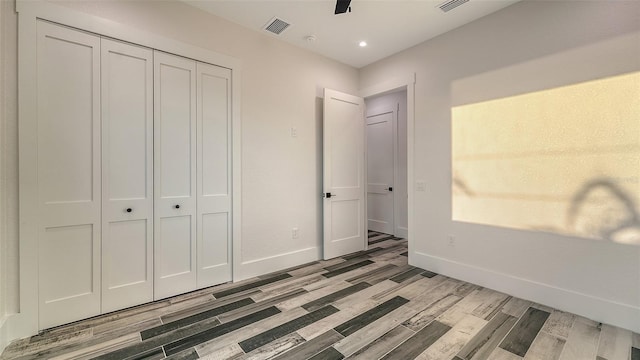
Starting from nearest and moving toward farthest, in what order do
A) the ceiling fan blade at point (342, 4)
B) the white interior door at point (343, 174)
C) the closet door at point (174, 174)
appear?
the ceiling fan blade at point (342, 4), the closet door at point (174, 174), the white interior door at point (343, 174)

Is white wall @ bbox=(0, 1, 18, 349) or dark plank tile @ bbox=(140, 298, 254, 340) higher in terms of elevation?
white wall @ bbox=(0, 1, 18, 349)

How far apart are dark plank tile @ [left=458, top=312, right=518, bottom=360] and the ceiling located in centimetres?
289

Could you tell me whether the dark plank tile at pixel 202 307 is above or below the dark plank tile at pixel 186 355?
above

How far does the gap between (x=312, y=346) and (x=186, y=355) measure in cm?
83

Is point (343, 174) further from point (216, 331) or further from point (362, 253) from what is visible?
point (216, 331)

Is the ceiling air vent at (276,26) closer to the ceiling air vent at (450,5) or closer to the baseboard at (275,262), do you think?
the ceiling air vent at (450,5)

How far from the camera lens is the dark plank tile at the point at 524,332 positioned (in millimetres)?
1803

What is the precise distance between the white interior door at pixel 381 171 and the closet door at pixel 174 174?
3594mm

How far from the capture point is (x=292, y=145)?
11.1 feet

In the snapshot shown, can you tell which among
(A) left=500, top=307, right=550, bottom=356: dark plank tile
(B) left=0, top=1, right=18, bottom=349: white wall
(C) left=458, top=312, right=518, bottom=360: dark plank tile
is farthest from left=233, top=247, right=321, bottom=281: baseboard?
(A) left=500, top=307, right=550, bottom=356: dark plank tile

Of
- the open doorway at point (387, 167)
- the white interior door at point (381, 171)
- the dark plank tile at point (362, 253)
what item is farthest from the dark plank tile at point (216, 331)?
the white interior door at point (381, 171)

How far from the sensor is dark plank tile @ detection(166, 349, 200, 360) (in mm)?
1685

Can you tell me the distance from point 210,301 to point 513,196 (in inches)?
123

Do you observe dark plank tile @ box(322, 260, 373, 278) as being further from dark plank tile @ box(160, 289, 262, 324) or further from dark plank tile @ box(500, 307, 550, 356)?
dark plank tile @ box(500, 307, 550, 356)
